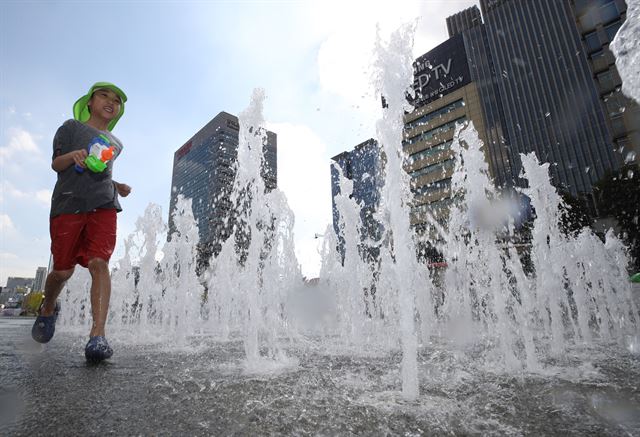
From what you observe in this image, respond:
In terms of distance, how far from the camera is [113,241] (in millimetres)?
2807

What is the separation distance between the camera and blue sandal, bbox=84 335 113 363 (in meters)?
2.32

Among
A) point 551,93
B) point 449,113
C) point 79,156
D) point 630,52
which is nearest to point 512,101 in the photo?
point 551,93

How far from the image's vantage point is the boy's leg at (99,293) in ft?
7.83

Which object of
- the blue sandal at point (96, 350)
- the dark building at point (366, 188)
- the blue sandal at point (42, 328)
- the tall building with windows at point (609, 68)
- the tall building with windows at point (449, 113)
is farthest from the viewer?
the dark building at point (366, 188)

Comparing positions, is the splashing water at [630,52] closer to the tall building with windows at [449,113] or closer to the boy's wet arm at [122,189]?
the boy's wet arm at [122,189]

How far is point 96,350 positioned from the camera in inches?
91.7

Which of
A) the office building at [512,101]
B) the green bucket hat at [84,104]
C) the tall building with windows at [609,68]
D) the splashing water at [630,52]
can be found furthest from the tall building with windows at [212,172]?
the splashing water at [630,52]

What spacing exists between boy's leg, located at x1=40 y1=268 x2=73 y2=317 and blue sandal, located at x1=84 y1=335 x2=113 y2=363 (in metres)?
0.70

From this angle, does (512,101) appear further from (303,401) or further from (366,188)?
(303,401)

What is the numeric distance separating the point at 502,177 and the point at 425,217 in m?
11.8

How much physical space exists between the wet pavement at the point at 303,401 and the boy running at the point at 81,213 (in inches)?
20.2

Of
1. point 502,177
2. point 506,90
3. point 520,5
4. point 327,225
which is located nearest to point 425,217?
point 502,177

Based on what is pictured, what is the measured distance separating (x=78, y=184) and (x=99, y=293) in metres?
0.86

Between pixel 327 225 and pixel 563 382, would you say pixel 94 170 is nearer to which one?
pixel 563 382
